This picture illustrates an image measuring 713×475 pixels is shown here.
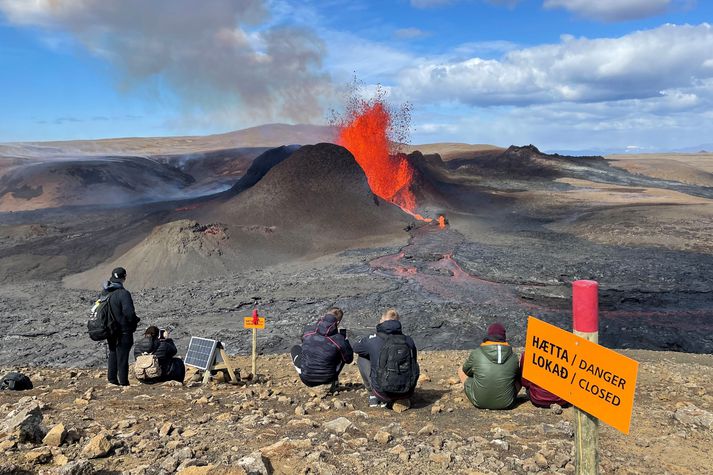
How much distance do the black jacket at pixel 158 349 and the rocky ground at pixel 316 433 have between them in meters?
0.51

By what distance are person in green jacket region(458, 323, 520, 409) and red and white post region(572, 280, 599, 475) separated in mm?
3646

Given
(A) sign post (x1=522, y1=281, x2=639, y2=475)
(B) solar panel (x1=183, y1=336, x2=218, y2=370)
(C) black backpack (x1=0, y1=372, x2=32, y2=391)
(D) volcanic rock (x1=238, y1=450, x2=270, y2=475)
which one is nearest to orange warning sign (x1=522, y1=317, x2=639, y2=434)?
(A) sign post (x1=522, y1=281, x2=639, y2=475)

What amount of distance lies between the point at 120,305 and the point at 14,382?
1.79 m

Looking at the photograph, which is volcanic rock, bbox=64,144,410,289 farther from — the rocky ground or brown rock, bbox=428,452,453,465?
brown rock, bbox=428,452,453,465

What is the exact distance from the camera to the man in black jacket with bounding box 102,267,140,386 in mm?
8961

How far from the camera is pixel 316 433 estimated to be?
5.91 metres

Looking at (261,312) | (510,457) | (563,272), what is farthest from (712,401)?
(563,272)

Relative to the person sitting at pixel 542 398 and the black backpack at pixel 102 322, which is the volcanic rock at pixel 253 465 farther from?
the black backpack at pixel 102 322

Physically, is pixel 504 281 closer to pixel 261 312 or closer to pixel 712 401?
pixel 261 312

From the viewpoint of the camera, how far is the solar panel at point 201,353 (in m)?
9.23

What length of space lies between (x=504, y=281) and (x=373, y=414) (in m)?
15.8

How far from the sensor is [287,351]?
14.9 metres

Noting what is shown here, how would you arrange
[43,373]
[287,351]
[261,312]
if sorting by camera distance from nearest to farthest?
[43,373], [287,351], [261,312]

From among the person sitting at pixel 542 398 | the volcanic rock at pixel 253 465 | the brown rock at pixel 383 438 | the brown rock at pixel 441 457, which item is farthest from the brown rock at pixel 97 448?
the person sitting at pixel 542 398
